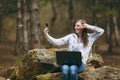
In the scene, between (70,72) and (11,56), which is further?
(11,56)

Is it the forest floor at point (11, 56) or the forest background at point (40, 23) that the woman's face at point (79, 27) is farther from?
the forest floor at point (11, 56)

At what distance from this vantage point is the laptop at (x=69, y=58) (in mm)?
10258

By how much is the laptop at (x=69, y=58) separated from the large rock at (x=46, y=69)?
807 mm

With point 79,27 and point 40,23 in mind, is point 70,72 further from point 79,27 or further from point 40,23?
point 40,23

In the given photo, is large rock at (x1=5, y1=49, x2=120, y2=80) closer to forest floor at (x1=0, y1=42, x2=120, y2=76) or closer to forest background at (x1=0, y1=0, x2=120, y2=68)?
forest background at (x1=0, y1=0, x2=120, y2=68)

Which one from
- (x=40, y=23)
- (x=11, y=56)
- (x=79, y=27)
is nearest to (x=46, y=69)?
(x=79, y=27)

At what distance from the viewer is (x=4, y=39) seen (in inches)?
1406

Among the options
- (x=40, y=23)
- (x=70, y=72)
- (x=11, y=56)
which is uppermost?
(x=40, y=23)

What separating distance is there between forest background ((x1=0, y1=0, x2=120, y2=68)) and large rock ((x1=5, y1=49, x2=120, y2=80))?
5.82 metres

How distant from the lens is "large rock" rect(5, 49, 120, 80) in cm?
1116

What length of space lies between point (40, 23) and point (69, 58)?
12136 mm

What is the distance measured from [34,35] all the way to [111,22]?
18548mm

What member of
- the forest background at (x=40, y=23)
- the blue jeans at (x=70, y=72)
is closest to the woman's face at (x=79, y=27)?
the blue jeans at (x=70, y=72)

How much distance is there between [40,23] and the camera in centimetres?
2231
